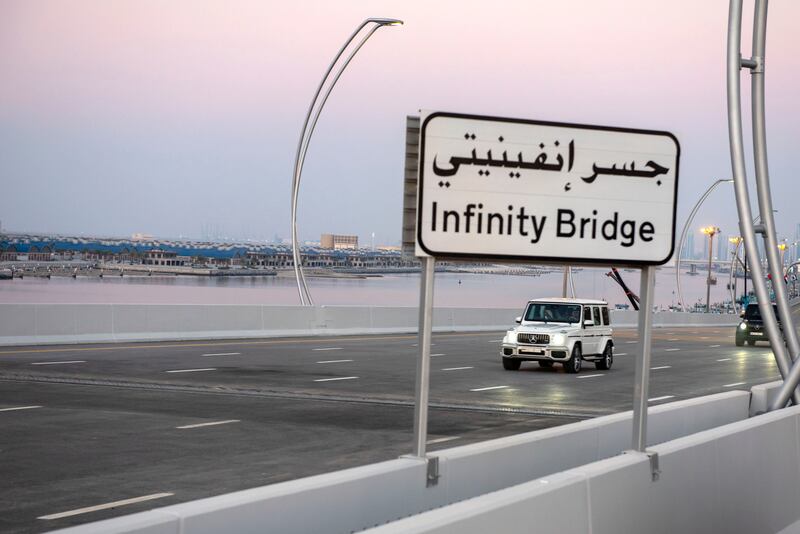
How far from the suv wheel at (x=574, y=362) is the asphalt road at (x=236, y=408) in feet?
0.98

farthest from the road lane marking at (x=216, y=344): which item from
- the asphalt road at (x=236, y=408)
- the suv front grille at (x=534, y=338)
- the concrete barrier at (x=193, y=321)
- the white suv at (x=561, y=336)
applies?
the suv front grille at (x=534, y=338)

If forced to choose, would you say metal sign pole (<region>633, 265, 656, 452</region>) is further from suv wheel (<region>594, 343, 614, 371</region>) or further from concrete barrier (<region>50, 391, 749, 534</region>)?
suv wheel (<region>594, 343, 614, 371</region>)

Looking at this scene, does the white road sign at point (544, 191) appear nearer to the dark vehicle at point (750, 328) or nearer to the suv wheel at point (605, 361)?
the suv wheel at point (605, 361)

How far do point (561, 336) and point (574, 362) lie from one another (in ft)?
2.26

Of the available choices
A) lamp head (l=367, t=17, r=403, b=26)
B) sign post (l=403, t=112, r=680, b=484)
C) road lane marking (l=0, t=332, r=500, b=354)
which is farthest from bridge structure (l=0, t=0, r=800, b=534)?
lamp head (l=367, t=17, r=403, b=26)

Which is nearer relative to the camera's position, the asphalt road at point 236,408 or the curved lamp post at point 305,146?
the asphalt road at point 236,408

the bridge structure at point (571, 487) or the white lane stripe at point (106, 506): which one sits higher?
the bridge structure at point (571, 487)

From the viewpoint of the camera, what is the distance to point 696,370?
31.5 meters

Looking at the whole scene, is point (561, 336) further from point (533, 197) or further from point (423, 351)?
point (423, 351)

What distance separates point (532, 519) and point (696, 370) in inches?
1022

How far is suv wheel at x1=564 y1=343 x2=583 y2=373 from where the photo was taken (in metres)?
29.4

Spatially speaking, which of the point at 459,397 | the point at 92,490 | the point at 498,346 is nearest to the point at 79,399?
the point at 459,397

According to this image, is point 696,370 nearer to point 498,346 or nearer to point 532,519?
point 498,346

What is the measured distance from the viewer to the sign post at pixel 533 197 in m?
7.63
